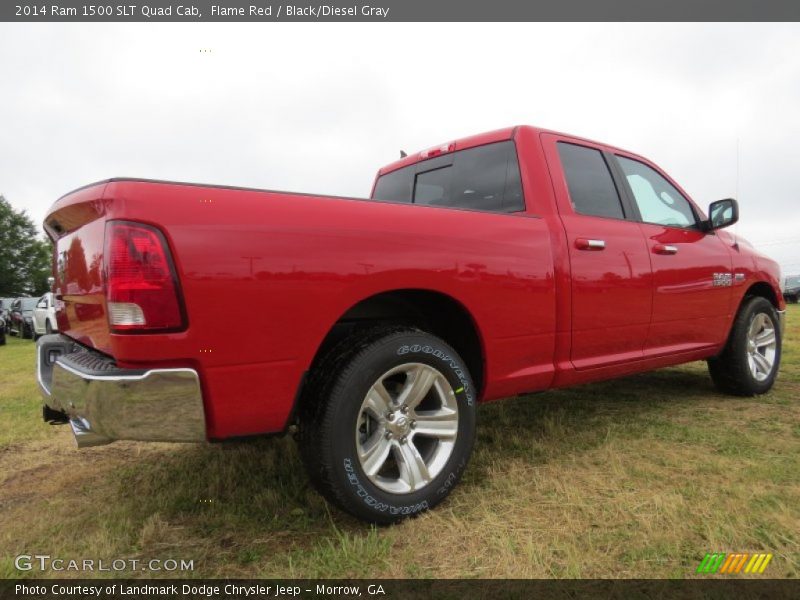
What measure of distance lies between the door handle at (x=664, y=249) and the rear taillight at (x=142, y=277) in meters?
→ 2.87

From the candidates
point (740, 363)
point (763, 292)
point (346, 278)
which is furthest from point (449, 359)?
point (763, 292)

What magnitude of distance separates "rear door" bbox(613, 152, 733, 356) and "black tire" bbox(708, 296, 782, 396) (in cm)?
21

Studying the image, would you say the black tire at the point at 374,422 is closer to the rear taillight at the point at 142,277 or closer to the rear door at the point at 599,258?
the rear taillight at the point at 142,277

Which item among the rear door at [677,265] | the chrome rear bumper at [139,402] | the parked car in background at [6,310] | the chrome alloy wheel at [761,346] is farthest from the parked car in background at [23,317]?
the chrome alloy wheel at [761,346]

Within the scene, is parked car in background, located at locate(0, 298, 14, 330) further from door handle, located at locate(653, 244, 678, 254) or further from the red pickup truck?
door handle, located at locate(653, 244, 678, 254)

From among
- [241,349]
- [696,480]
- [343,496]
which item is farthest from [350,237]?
[696,480]

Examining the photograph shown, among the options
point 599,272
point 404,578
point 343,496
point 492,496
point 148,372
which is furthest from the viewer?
point 599,272

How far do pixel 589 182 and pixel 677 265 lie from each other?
864mm

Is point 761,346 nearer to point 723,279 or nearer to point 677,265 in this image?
point 723,279

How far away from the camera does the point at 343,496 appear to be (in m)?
2.00

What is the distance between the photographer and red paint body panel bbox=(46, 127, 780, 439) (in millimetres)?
1762

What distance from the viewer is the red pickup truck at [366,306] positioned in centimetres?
174

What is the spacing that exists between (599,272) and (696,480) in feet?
3.71

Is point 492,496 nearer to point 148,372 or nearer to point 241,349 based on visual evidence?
point 241,349
